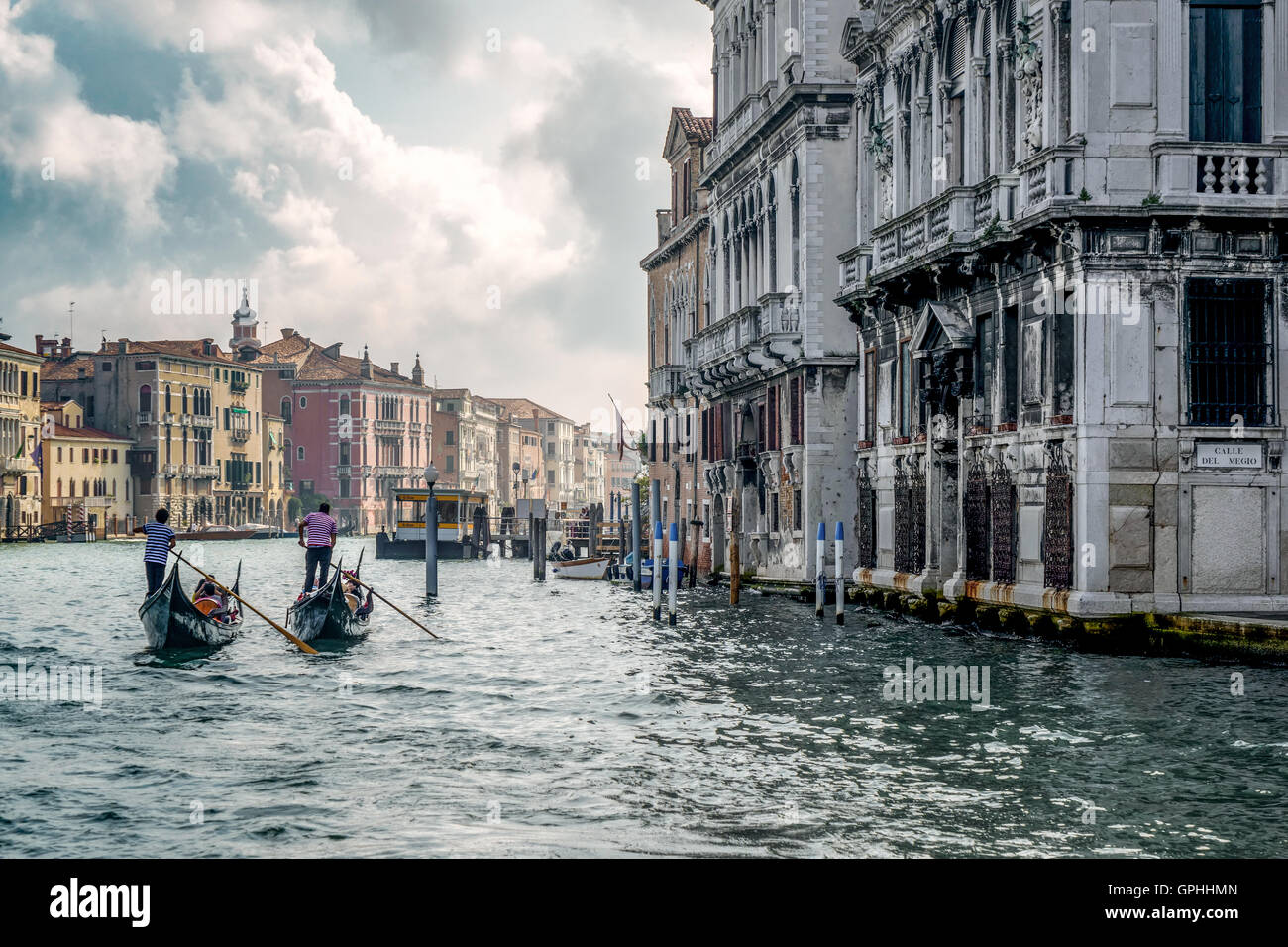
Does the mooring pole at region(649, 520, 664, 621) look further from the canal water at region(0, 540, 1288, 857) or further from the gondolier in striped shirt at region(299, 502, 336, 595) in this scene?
the gondolier in striped shirt at region(299, 502, 336, 595)

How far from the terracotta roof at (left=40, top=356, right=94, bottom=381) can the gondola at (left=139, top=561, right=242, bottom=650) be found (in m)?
68.0

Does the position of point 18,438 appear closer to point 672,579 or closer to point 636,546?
point 636,546

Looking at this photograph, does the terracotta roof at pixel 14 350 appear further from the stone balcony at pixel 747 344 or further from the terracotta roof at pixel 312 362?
the stone balcony at pixel 747 344

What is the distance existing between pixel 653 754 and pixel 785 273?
18284mm

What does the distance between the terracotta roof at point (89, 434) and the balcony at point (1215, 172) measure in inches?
2643

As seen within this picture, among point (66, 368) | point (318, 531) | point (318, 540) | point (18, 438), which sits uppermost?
point (66, 368)

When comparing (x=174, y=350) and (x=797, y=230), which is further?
(x=174, y=350)

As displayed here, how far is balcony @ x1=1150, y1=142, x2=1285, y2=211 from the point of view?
1630 cm

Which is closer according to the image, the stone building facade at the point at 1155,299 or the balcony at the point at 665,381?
the stone building facade at the point at 1155,299

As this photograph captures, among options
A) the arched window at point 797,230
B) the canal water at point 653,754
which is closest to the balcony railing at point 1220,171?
the canal water at point 653,754

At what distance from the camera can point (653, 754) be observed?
11.0 meters
